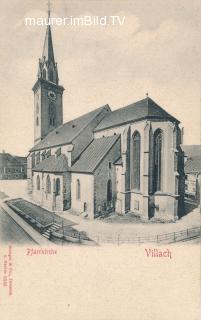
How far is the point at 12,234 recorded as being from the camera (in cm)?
611

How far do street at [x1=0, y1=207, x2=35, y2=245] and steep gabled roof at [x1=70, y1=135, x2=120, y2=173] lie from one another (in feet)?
11.4

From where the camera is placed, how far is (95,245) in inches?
222

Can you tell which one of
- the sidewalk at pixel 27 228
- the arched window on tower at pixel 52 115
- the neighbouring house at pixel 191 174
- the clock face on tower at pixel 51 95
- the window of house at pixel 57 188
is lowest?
the sidewalk at pixel 27 228

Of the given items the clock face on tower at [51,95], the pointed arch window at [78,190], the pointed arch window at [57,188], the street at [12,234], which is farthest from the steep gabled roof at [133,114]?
the street at [12,234]

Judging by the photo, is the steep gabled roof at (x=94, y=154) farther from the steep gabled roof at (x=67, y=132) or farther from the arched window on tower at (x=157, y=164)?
the arched window on tower at (x=157, y=164)

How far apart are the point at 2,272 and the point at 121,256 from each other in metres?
2.90

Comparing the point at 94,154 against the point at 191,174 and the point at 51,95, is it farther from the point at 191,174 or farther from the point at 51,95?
the point at 191,174

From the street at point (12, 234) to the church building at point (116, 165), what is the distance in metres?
2.33

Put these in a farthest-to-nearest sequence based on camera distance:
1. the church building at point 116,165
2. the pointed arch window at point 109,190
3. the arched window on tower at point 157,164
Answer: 1. the pointed arch window at point 109,190
2. the arched window on tower at point 157,164
3. the church building at point 116,165

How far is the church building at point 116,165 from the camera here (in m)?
8.24

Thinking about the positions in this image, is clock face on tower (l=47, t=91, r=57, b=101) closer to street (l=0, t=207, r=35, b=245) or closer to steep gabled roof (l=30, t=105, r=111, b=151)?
steep gabled roof (l=30, t=105, r=111, b=151)

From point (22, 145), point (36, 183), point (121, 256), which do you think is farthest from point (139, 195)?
point (36, 183)

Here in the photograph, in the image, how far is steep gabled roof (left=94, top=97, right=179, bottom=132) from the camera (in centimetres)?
721

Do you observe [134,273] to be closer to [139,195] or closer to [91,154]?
[139,195]
